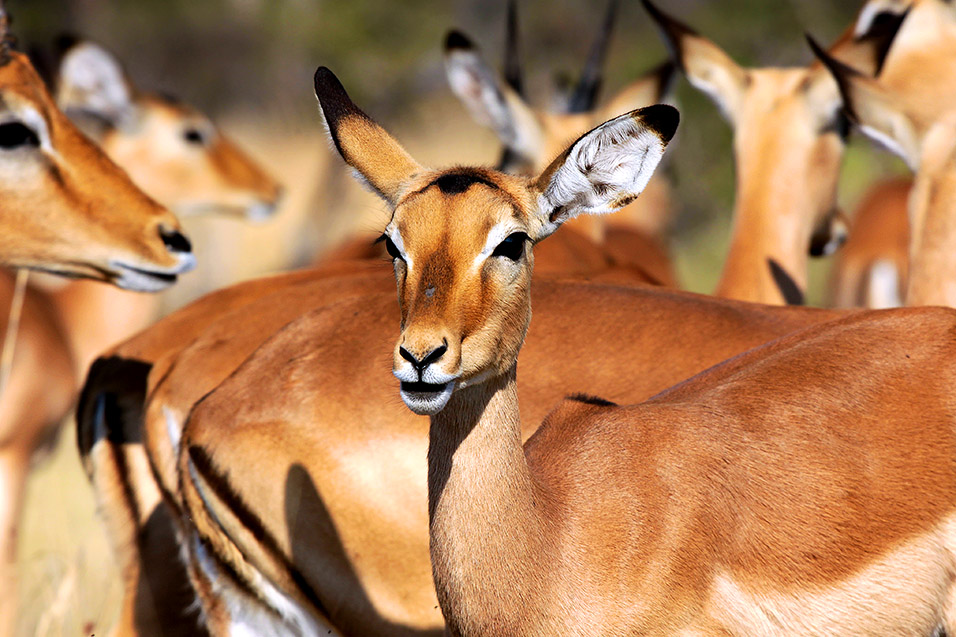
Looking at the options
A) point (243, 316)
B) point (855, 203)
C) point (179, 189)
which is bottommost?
point (855, 203)

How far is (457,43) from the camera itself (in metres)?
5.90

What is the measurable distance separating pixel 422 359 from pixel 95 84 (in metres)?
5.47

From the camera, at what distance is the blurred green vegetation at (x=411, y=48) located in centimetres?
1146

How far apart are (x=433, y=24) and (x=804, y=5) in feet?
17.3

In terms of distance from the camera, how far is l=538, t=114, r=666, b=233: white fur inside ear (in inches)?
98.1

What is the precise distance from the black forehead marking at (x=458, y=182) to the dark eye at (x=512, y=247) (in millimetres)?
126

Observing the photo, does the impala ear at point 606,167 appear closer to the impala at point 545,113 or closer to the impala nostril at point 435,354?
the impala nostril at point 435,354

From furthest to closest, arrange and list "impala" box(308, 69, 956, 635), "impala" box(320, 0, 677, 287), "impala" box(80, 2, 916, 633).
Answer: "impala" box(320, 0, 677, 287) → "impala" box(80, 2, 916, 633) → "impala" box(308, 69, 956, 635)

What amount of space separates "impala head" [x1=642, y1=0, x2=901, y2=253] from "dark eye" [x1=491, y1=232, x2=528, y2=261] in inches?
93.8

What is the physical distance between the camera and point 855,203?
11875mm

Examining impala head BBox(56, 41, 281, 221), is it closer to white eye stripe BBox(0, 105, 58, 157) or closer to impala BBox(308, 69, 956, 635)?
white eye stripe BBox(0, 105, 58, 157)

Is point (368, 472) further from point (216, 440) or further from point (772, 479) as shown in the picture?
point (772, 479)

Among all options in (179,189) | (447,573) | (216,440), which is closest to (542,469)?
(447,573)

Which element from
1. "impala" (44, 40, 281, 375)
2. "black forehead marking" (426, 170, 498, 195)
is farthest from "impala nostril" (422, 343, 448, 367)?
"impala" (44, 40, 281, 375)
